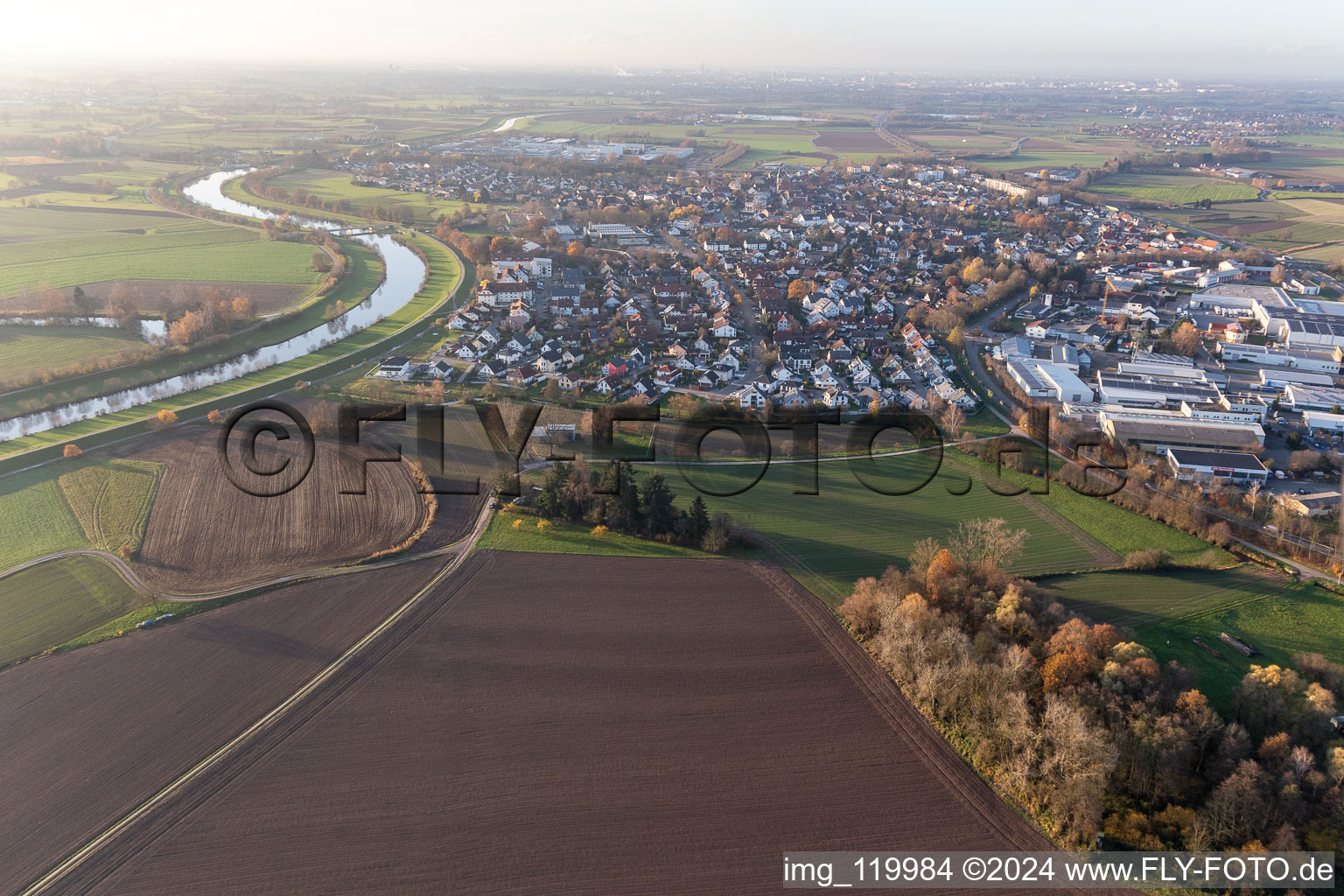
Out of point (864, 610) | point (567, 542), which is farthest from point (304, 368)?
point (864, 610)

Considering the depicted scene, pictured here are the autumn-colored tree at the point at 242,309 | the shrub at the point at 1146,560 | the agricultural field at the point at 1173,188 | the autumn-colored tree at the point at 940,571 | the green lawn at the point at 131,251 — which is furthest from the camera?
the agricultural field at the point at 1173,188

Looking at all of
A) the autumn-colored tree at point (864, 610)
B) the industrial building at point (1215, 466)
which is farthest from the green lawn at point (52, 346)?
the industrial building at point (1215, 466)

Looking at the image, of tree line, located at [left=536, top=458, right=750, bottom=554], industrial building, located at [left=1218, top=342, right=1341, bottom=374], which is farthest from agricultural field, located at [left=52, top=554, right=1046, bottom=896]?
industrial building, located at [left=1218, top=342, right=1341, bottom=374]

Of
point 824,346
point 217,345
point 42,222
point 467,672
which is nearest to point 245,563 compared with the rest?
point 467,672

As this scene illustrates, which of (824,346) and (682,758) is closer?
(682,758)

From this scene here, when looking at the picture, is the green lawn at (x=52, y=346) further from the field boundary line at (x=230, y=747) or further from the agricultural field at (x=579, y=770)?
the agricultural field at (x=579, y=770)

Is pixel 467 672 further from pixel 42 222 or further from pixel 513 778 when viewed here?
pixel 42 222
